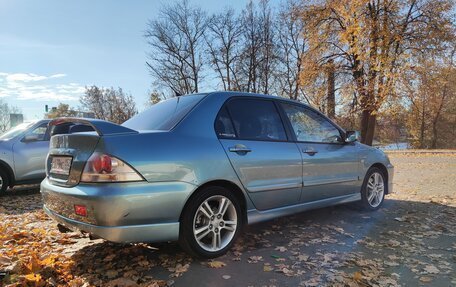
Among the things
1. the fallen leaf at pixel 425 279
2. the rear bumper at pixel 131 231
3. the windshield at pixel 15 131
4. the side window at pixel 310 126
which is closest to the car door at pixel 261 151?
the side window at pixel 310 126

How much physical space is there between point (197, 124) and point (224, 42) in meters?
30.6

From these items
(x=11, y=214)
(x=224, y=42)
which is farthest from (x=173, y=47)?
(x=11, y=214)

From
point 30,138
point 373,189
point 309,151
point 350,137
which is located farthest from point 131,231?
point 30,138

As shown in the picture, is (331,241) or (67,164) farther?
(331,241)

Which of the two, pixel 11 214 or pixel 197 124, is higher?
pixel 197 124

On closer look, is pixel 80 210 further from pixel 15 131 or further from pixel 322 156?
pixel 15 131

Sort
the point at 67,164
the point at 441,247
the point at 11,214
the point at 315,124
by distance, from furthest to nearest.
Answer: the point at 11,214, the point at 315,124, the point at 441,247, the point at 67,164

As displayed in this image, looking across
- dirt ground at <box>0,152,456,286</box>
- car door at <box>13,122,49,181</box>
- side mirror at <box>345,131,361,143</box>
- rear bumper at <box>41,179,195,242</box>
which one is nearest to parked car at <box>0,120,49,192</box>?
car door at <box>13,122,49,181</box>

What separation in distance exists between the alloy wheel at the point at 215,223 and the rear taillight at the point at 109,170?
2.55 feet

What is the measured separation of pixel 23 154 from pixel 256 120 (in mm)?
5924

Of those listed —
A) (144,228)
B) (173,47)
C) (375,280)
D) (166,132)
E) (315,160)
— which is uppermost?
(173,47)

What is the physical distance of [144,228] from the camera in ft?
10.2

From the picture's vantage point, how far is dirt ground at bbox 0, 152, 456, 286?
3152mm

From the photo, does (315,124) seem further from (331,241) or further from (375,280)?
(375,280)
